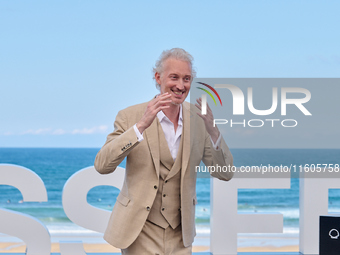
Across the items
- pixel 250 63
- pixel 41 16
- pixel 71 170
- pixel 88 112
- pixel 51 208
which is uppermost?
pixel 41 16

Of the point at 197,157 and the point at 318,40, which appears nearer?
the point at 197,157

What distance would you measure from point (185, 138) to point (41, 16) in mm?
25794

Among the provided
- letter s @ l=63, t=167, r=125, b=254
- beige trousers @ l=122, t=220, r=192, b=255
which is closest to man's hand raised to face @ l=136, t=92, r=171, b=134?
beige trousers @ l=122, t=220, r=192, b=255

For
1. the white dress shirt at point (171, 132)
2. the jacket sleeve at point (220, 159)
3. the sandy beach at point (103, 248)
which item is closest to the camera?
the white dress shirt at point (171, 132)

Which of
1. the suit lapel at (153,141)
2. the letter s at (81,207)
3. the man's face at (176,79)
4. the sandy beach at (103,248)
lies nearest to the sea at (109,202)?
the sandy beach at (103,248)

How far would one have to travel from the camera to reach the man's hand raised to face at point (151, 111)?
214 cm

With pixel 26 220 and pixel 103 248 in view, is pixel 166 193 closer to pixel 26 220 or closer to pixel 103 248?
pixel 26 220

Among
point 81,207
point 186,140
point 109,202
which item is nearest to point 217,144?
point 186,140

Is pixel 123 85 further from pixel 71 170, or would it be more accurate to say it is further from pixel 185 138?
pixel 185 138

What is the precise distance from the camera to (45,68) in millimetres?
26469

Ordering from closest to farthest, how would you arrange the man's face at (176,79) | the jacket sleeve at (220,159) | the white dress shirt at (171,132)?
the man's face at (176,79), the white dress shirt at (171,132), the jacket sleeve at (220,159)

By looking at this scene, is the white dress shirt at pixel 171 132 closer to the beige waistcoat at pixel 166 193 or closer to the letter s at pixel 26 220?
the beige waistcoat at pixel 166 193

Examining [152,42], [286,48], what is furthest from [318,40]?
[152,42]

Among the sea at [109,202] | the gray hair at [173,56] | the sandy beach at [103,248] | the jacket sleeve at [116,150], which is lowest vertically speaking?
the sandy beach at [103,248]
